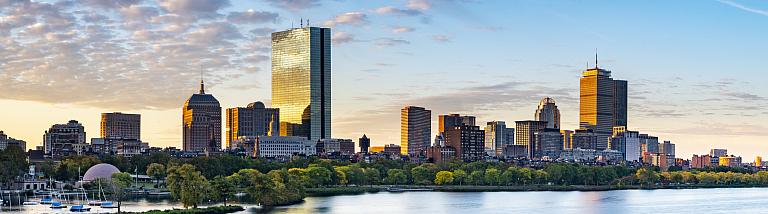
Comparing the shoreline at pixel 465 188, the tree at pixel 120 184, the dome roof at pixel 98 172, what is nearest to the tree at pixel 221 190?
the tree at pixel 120 184

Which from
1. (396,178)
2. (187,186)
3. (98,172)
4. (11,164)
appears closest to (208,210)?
(187,186)

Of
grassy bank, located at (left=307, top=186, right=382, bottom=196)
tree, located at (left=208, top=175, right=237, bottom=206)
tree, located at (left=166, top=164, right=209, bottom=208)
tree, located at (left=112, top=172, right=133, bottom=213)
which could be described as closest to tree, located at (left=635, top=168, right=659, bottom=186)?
grassy bank, located at (left=307, top=186, right=382, bottom=196)

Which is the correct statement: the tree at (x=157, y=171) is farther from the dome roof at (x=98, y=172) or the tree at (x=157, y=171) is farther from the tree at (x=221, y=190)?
the tree at (x=221, y=190)

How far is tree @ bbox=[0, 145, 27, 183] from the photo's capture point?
12544 centimetres

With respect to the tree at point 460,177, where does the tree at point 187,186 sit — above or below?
above

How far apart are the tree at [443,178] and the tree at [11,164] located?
192 feet

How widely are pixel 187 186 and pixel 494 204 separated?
37349mm

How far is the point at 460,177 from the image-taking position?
171 meters

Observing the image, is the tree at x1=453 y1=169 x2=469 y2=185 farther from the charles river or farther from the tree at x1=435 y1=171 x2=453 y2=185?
the charles river

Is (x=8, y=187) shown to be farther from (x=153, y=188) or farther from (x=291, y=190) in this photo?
(x=291, y=190)

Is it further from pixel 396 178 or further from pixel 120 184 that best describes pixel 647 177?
pixel 120 184

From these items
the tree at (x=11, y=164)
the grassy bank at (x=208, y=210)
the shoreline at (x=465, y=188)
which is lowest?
the shoreline at (x=465, y=188)

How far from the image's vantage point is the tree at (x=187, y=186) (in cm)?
9056

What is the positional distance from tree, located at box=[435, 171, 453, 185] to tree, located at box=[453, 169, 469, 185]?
4.10 feet
